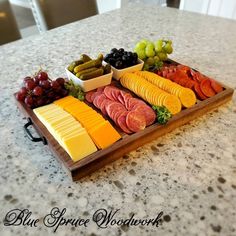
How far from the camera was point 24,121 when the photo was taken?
0.90m

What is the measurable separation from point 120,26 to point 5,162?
Answer: 4.19 ft

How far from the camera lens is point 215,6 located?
2.71 metres

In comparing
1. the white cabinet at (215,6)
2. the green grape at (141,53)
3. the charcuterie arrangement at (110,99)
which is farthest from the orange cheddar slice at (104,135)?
the white cabinet at (215,6)

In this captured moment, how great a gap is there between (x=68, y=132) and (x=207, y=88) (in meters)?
0.54

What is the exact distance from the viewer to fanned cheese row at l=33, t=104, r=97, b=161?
68 centimetres

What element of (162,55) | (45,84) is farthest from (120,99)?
(162,55)

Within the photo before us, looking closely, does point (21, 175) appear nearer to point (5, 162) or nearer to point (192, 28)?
point (5, 162)

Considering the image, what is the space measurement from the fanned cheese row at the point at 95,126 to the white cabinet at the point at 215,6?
2.40 m

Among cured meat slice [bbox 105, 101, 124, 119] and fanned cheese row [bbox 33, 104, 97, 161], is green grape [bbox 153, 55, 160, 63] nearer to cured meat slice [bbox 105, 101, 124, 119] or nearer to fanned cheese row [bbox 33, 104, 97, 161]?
cured meat slice [bbox 105, 101, 124, 119]

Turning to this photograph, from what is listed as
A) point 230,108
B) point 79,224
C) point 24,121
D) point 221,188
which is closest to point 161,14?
point 230,108

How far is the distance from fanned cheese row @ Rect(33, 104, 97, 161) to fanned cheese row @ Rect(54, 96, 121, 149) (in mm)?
16

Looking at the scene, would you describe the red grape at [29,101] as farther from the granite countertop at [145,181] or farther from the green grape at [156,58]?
the green grape at [156,58]

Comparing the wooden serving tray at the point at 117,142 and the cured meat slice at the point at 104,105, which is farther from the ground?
the cured meat slice at the point at 104,105

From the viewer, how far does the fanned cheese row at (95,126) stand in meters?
0.72
